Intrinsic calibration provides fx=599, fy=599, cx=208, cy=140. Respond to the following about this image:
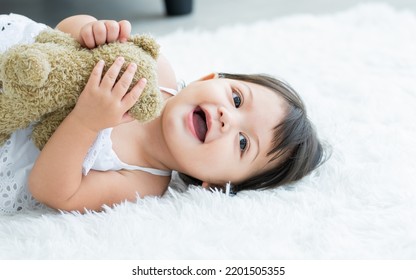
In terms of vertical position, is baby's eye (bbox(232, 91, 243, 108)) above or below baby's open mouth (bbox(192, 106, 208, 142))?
above

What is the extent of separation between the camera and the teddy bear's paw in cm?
79

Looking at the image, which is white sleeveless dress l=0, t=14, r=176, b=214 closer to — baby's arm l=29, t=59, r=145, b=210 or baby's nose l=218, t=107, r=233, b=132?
baby's arm l=29, t=59, r=145, b=210

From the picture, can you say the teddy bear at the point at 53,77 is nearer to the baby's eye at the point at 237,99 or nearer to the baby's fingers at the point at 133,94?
the baby's fingers at the point at 133,94

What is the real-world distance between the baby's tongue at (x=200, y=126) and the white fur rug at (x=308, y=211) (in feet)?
0.33

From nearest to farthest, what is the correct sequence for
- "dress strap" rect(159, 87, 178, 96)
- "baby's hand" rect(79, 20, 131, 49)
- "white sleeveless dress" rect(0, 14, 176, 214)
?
"baby's hand" rect(79, 20, 131, 49) → "white sleeveless dress" rect(0, 14, 176, 214) → "dress strap" rect(159, 87, 178, 96)

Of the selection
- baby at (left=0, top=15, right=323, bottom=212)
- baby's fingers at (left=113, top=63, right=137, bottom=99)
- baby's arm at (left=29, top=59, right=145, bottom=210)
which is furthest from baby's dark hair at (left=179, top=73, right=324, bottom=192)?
baby's fingers at (left=113, top=63, right=137, bottom=99)

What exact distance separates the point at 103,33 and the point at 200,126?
26 cm

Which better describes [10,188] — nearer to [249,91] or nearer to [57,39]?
[57,39]

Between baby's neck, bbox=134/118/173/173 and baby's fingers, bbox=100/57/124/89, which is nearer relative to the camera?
baby's fingers, bbox=100/57/124/89

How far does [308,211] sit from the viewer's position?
3.19 ft

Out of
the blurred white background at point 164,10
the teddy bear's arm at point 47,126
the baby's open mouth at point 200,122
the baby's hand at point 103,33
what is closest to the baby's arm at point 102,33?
the baby's hand at point 103,33

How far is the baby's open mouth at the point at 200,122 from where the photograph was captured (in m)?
1.06

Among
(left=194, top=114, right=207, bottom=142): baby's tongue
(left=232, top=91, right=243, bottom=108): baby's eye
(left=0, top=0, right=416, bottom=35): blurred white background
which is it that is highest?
(left=0, top=0, right=416, bottom=35): blurred white background

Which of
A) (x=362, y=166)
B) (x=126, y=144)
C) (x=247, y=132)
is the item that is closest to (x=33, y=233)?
(x=126, y=144)
